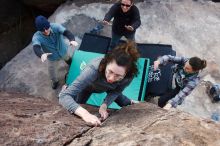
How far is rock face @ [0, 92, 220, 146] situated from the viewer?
11.9 feet

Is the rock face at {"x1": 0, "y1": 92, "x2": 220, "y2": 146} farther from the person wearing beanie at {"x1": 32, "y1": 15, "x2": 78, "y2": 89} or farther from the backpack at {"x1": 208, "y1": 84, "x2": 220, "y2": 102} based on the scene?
the backpack at {"x1": 208, "y1": 84, "x2": 220, "y2": 102}

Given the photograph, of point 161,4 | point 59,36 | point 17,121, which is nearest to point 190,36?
point 161,4

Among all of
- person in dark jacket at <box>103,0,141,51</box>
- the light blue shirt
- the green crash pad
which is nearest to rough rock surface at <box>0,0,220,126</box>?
the green crash pad

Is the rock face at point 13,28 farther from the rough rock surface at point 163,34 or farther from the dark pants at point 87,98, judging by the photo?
the dark pants at point 87,98

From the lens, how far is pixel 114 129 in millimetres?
3871

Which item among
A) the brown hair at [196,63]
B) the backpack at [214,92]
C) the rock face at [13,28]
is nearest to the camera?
the brown hair at [196,63]

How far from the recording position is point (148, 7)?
959cm

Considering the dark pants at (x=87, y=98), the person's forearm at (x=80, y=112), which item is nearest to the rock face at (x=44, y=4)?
the dark pants at (x=87, y=98)

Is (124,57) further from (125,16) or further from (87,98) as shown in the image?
(125,16)

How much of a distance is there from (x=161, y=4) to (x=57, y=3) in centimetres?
294

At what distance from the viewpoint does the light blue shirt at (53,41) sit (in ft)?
21.4

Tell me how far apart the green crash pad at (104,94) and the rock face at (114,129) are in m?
2.89

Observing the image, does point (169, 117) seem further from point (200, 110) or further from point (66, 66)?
point (66, 66)

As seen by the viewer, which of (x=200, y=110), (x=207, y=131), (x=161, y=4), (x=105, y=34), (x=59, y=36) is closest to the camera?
(x=207, y=131)
